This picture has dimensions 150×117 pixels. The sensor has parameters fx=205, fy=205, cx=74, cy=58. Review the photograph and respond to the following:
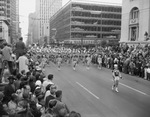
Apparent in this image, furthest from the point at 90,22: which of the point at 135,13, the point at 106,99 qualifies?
the point at 106,99

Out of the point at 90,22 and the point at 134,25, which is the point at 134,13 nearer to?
the point at 134,25

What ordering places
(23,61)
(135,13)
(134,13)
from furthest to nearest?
(134,13), (135,13), (23,61)

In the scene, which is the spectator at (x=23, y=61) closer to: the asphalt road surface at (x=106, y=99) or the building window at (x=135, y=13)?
the asphalt road surface at (x=106, y=99)

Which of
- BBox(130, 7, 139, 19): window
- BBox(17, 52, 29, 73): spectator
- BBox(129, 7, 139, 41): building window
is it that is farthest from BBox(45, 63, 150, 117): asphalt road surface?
BBox(130, 7, 139, 19): window

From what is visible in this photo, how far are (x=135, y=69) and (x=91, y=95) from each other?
333 inches

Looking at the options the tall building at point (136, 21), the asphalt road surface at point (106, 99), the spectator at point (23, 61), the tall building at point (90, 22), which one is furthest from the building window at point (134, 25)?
the spectator at point (23, 61)

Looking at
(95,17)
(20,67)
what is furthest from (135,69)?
(95,17)

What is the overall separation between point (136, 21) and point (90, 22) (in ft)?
122

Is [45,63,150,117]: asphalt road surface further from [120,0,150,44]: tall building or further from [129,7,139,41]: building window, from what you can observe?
[129,7,139,41]: building window

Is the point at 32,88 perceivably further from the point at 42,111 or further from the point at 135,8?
the point at 135,8

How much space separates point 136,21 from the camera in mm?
37781

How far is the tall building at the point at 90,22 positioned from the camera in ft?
233

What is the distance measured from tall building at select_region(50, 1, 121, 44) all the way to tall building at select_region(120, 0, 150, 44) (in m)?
27.8

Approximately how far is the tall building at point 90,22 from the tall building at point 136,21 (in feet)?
91.1
